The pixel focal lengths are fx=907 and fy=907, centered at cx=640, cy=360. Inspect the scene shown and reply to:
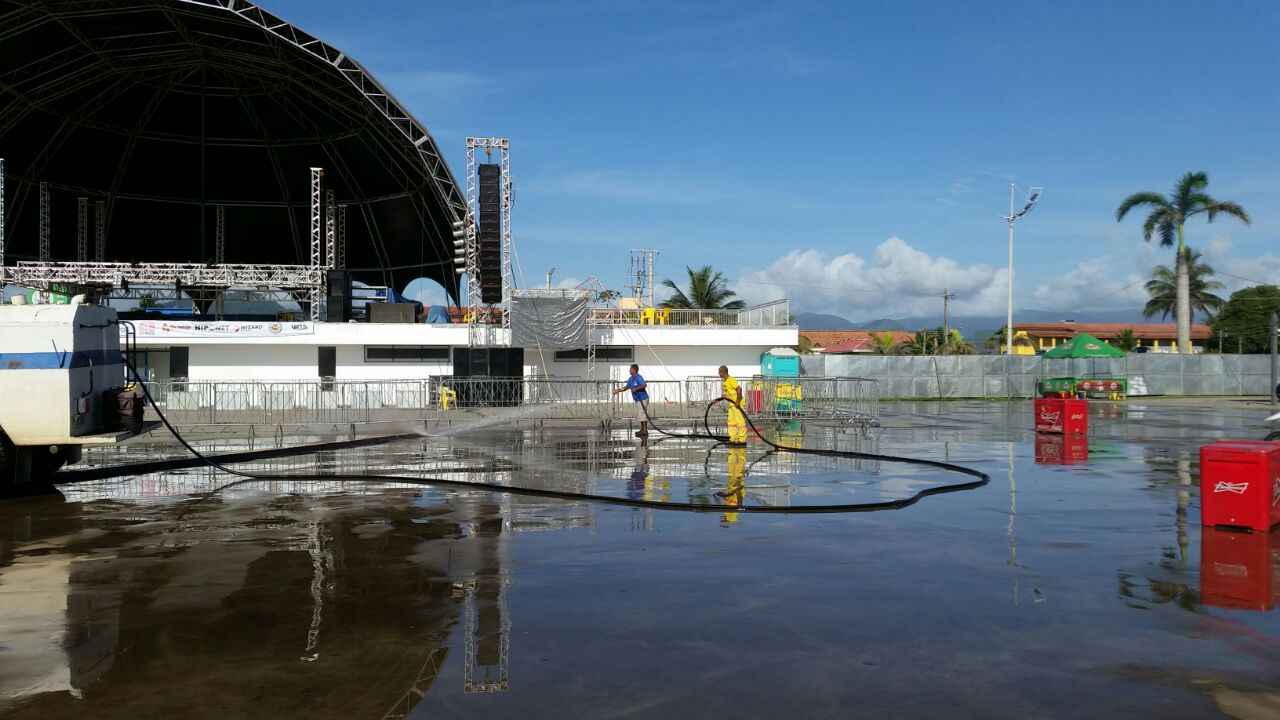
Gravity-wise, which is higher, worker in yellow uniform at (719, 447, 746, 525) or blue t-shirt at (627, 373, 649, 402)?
blue t-shirt at (627, 373, 649, 402)

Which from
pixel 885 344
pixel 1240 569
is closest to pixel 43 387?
pixel 1240 569

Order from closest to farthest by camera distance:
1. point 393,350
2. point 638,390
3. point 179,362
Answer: point 638,390, point 179,362, point 393,350

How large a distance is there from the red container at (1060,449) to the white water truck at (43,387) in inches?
623

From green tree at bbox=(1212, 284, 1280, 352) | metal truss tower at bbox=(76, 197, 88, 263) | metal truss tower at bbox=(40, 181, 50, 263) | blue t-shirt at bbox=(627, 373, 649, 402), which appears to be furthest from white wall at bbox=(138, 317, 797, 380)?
green tree at bbox=(1212, 284, 1280, 352)

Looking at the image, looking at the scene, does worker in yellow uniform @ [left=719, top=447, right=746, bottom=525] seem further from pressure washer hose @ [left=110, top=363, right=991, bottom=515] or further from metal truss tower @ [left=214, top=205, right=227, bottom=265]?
metal truss tower @ [left=214, top=205, right=227, bottom=265]

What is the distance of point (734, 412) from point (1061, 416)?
9.73 metres

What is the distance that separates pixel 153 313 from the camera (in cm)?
4050

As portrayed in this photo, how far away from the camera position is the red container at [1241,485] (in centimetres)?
969

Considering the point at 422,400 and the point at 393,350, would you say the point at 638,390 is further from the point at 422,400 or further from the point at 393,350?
the point at 393,350

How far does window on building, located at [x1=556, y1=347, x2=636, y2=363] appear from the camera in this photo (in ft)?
127

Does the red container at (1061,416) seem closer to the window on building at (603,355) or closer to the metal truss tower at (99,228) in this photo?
the window on building at (603,355)

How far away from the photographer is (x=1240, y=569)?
8.07 meters

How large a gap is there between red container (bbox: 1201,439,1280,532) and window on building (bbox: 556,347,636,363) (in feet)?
96.5

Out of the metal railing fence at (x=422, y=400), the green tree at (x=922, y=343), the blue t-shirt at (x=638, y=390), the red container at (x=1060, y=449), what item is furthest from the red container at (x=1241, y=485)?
the green tree at (x=922, y=343)
